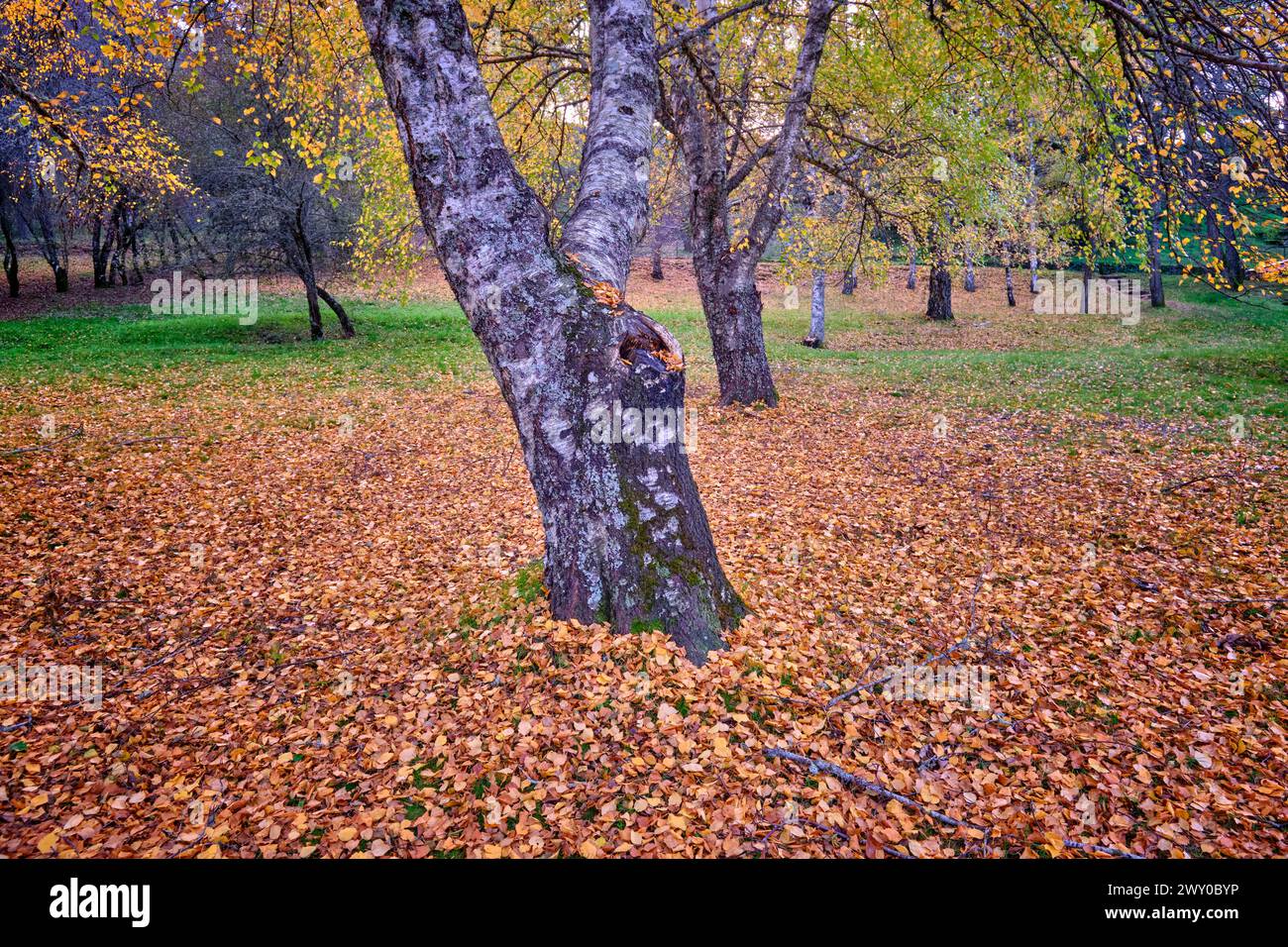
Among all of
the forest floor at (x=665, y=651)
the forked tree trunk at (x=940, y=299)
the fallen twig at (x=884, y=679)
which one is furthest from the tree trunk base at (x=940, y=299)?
the fallen twig at (x=884, y=679)

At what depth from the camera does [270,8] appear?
9031 millimetres

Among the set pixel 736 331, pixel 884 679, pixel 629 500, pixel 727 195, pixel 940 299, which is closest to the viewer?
pixel 629 500

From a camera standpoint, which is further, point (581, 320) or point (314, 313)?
point (314, 313)

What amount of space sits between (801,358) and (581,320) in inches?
629

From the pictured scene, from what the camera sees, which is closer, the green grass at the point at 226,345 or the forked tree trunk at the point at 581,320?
the forked tree trunk at the point at 581,320

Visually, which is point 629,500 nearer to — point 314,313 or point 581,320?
point 581,320

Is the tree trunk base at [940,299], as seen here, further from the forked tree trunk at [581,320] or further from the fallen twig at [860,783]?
the fallen twig at [860,783]

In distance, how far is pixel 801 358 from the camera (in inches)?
743

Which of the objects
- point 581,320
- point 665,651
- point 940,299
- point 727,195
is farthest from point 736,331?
point 940,299

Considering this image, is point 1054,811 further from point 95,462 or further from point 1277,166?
point 95,462

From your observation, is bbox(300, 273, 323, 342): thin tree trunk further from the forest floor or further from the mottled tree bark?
the mottled tree bark

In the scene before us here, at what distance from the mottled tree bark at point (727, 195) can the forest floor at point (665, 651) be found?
6.04 ft

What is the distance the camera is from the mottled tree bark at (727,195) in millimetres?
9492
